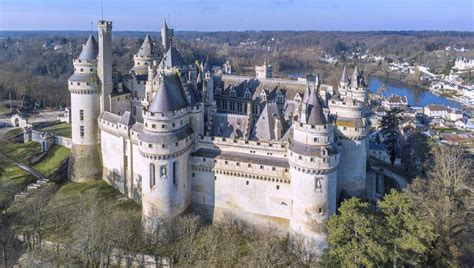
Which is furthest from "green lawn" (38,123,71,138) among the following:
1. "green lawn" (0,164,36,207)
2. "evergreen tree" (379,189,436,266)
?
"evergreen tree" (379,189,436,266)

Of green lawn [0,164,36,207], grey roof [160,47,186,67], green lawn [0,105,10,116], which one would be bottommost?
green lawn [0,164,36,207]

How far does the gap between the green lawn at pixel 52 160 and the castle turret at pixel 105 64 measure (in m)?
10.2

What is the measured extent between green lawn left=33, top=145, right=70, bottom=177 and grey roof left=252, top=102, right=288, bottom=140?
77.8 ft

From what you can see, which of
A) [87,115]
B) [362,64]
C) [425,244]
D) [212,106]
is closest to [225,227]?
[212,106]

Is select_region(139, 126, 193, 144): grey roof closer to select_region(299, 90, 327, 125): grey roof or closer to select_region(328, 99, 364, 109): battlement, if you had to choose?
select_region(299, 90, 327, 125): grey roof

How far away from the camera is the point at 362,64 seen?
16262cm

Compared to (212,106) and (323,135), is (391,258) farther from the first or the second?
(212,106)

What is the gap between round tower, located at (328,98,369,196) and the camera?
35.5 meters

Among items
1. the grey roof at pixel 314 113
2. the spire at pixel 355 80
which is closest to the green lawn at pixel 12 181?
the grey roof at pixel 314 113

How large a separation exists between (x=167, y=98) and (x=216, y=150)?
5.47 meters

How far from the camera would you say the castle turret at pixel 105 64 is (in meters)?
42.2

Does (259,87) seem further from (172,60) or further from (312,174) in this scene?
(312,174)

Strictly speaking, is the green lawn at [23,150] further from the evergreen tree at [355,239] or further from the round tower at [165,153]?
the evergreen tree at [355,239]

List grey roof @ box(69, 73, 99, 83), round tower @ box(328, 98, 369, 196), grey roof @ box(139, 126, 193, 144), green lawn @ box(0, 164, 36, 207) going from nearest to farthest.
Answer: grey roof @ box(139, 126, 193, 144) → round tower @ box(328, 98, 369, 196) → green lawn @ box(0, 164, 36, 207) → grey roof @ box(69, 73, 99, 83)
